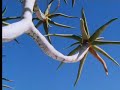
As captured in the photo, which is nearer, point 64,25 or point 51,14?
point 64,25

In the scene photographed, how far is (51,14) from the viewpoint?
701 cm

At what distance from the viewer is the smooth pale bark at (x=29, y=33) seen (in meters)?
2.49

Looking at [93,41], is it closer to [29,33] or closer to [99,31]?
[99,31]

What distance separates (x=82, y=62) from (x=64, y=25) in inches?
94.8

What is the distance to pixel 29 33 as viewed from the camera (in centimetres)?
296

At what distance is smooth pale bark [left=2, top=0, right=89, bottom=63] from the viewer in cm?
249

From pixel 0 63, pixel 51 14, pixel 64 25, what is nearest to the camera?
pixel 0 63

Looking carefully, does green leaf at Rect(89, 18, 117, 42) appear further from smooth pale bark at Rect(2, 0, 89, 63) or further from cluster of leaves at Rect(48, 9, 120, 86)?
smooth pale bark at Rect(2, 0, 89, 63)

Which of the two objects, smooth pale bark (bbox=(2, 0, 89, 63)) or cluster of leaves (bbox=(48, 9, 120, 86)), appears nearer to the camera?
smooth pale bark (bbox=(2, 0, 89, 63))

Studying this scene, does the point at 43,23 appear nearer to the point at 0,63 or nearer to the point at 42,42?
the point at 42,42

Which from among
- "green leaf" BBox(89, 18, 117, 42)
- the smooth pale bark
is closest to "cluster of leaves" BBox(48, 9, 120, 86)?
"green leaf" BBox(89, 18, 117, 42)

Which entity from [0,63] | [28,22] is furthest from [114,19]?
[0,63]

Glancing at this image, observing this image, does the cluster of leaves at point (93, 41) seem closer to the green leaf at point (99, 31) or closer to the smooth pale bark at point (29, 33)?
the green leaf at point (99, 31)

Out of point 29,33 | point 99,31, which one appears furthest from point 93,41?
point 29,33
